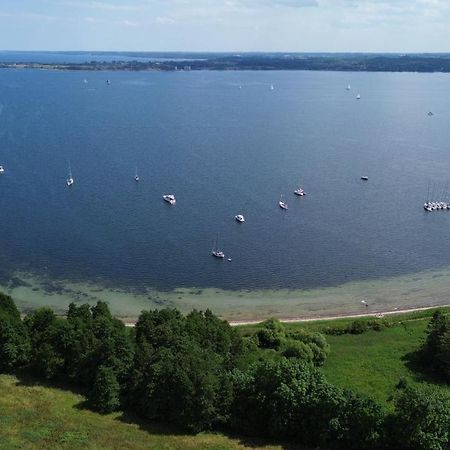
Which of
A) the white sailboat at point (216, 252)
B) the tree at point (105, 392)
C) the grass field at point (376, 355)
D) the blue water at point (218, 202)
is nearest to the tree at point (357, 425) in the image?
the grass field at point (376, 355)

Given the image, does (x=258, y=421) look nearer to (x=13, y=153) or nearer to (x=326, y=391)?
(x=326, y=391)

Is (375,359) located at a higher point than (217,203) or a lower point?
lower

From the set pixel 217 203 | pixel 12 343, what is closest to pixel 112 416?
pixel 12 343

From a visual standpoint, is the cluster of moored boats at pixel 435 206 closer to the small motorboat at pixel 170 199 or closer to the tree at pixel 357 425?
the small motorboat at pixel 170 199

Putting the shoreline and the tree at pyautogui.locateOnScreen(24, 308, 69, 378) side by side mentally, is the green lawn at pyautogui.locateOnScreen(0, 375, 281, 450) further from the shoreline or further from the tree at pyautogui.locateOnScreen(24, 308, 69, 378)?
the shoreline

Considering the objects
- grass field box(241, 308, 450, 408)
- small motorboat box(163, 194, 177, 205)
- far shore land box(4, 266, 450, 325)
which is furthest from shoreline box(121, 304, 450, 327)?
small motorboat box(163, 194, 177, 205)

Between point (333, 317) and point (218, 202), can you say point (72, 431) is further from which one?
point (218, 202)

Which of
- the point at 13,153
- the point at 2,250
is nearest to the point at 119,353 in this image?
the point at 2,250
